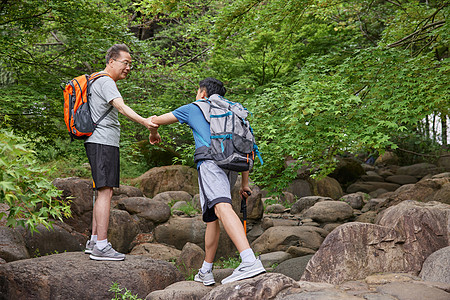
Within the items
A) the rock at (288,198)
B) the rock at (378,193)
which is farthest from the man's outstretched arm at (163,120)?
the rock at (378,193)

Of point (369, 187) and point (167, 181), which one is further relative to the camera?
point (369, 187)

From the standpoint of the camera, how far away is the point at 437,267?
3891mm

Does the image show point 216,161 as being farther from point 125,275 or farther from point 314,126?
point 314,126

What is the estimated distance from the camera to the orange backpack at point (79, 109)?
157 inches

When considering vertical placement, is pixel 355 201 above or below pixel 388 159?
below

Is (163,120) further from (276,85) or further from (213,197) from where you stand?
(276,85)

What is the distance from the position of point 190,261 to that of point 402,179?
1363 cm

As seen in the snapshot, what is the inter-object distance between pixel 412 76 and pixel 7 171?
5.72 meters

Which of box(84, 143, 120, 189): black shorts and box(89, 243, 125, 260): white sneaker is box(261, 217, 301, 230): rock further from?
box(84, 143, 120, 189): black shorts

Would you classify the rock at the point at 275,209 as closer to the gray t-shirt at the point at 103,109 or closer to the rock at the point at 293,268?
the rock at the point at 293,268

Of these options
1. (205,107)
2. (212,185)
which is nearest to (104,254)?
(212,185)

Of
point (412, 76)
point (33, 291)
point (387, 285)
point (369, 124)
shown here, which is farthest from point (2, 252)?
point (412, 76)

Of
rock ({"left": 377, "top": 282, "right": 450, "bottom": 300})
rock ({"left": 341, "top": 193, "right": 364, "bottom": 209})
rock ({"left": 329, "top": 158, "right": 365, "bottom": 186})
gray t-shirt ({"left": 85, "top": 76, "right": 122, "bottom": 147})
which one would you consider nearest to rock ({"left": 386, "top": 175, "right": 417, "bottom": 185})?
rock ({"left": 329, "top": 158, "right": 365, "bottom": 186})

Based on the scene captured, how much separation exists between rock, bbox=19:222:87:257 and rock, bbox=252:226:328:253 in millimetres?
3835
